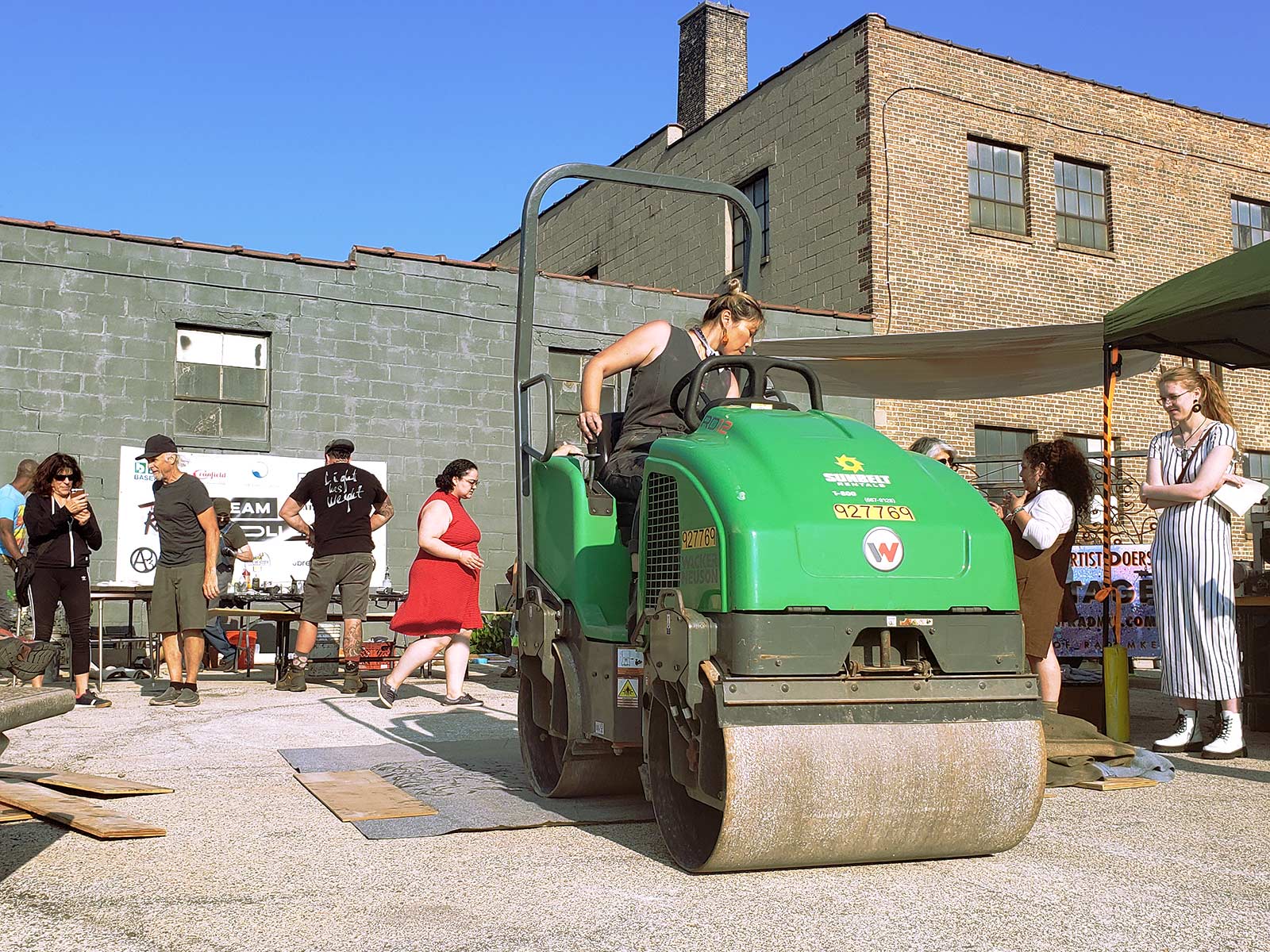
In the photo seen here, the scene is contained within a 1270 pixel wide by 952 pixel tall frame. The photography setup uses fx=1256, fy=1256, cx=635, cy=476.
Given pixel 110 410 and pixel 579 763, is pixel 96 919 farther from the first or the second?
pixel 110 410

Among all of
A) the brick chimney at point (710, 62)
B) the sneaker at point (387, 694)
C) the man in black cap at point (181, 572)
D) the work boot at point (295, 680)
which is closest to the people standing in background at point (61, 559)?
the man in black cap at point (181, 572)

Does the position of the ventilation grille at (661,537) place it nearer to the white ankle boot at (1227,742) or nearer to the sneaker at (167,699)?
the white ankle boot at (1227,742)

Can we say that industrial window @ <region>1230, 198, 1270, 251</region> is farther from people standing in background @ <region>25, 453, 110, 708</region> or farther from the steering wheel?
the steering wheel

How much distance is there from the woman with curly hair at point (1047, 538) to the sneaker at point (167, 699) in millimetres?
5927

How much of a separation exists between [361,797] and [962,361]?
7.40 meters

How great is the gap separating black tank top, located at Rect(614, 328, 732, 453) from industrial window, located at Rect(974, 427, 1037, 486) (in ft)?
47.3

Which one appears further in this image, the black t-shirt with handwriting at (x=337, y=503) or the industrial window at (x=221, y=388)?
the industrial window at (x=221, y=388)

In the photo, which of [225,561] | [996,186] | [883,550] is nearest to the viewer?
[883,550]

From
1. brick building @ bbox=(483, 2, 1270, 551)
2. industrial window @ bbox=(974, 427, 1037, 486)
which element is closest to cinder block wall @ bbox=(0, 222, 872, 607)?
brick building @ bbox=(483, 2, 1270, 551)

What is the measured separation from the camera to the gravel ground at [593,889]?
3117 mm

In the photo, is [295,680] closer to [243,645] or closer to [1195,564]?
[243,645]

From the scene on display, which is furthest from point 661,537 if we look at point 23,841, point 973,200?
point 973,200

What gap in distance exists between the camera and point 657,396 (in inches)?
195

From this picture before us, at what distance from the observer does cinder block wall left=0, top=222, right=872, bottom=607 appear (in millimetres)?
13750
